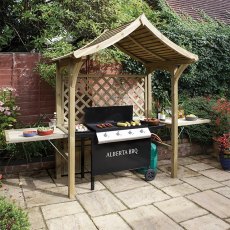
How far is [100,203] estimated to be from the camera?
3844 mm

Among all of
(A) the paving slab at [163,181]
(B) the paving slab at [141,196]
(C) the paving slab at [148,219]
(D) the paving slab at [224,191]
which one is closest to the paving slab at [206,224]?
(C) the paving slab at [148,219]

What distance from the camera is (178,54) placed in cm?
436

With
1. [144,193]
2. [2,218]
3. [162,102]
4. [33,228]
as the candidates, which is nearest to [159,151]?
[162,102]

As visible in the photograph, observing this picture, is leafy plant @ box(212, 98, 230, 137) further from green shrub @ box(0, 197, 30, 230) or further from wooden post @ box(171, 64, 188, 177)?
green shrub @ box(0, 197, 30, 230)

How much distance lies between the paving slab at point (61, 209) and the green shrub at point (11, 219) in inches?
43.5

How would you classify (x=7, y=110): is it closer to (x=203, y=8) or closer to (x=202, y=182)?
(x=202, y=182)

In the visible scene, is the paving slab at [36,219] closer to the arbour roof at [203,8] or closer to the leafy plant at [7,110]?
the leafy plant at [7,110]

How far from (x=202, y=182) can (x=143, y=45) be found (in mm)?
2430

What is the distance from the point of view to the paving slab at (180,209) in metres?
3.48

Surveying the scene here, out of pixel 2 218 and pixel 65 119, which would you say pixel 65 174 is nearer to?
pixel 65 119

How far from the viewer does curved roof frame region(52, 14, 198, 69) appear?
368 cm

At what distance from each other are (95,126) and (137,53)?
5.34ft

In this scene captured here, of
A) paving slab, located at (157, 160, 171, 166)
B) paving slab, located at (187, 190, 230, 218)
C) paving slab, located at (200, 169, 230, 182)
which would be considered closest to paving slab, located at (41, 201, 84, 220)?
paving slab, located at (187, 190, 230, 218)

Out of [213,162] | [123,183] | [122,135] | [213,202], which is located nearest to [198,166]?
[213,162]
